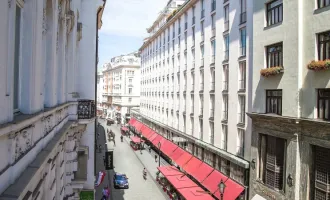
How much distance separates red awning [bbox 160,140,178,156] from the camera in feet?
129

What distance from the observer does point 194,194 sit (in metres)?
24.8

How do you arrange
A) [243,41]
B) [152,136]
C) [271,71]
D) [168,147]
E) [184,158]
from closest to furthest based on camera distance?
[271,71] < [243,41] < [184,158] < [168,147] < [152,136]

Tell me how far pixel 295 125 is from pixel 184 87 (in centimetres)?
2306

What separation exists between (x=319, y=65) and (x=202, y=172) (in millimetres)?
16992

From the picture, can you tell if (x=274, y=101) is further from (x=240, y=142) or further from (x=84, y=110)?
(x=84, y=110)

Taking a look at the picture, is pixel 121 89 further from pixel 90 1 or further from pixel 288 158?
pixel 288 158

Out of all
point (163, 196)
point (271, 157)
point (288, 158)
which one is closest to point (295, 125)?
point (288, 158)

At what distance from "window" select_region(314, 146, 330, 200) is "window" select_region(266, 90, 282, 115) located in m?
3.41

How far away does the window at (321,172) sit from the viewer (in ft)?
48.4

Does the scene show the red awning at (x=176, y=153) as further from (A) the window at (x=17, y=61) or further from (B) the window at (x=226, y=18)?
(A) the window at (x=17, y=61)

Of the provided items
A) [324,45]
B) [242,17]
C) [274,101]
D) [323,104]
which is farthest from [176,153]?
[324,45]

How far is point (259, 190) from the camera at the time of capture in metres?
19.7

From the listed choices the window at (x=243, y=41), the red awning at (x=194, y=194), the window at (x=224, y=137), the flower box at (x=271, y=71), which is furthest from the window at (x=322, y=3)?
the red awning at (x=194, y=194)

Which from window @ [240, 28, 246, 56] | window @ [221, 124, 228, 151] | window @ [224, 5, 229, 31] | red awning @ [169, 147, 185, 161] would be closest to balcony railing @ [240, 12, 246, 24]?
window @ [240, 28, 246, 56]
